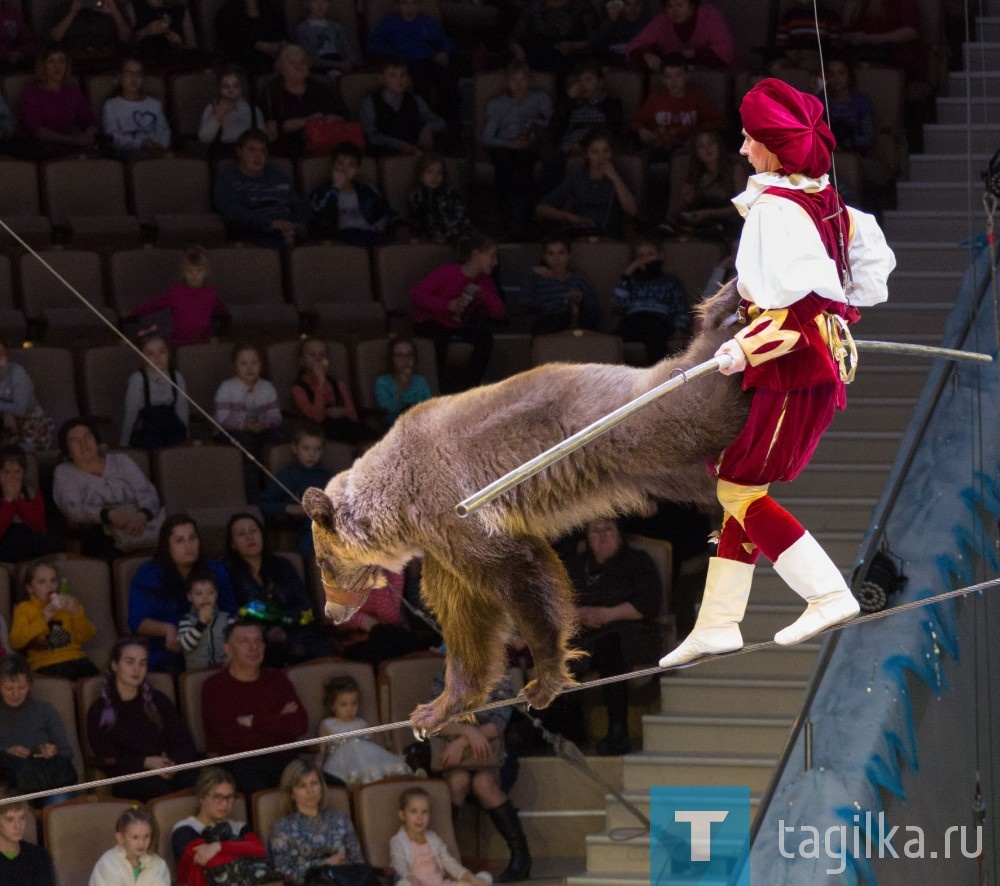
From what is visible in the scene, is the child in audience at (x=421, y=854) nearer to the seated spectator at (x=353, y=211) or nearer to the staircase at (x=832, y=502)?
the staircase at (x=832, y=502)

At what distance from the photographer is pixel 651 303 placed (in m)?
7.48

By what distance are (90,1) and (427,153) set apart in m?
1.85

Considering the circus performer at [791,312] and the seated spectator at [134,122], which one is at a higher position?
the seated spectator at [134,122]

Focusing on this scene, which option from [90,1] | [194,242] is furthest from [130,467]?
[90,1]

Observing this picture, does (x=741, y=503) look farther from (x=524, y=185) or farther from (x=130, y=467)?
(x=524, y=185)

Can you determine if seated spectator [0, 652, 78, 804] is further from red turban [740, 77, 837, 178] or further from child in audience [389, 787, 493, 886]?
red turban [740, 77, 837, 178]

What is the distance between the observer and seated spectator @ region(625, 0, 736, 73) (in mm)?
8719

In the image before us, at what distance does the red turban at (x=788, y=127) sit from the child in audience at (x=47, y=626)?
11.9ft

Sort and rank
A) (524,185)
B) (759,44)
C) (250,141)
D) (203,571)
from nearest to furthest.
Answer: (203,571) → (250,141) → (524,185) → (759,44)

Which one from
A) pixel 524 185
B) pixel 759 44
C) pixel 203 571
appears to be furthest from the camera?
pixel 759 44

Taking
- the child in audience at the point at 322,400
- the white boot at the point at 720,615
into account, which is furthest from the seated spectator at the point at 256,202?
the white boot at the point at 720,615

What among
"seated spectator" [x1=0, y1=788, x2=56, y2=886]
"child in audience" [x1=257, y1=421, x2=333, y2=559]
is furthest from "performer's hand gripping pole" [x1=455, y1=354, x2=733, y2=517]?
"child in audience" [x1=257, y1=421, x2=333, y2=559]

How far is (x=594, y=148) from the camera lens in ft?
26.3

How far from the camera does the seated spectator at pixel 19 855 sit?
5645mm
